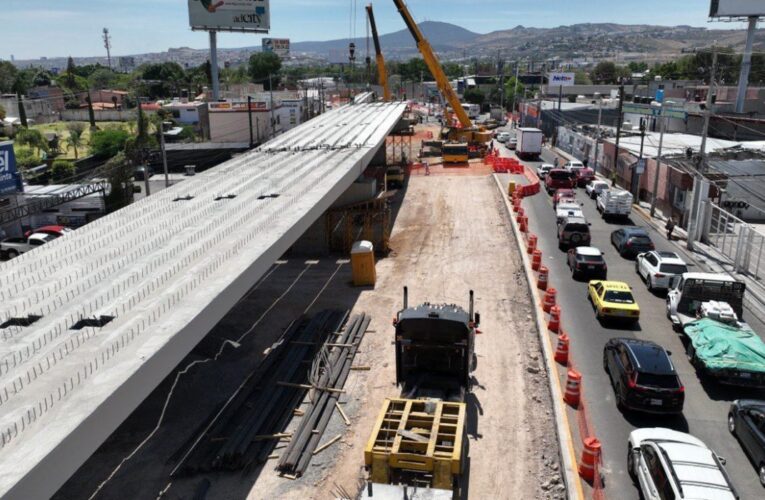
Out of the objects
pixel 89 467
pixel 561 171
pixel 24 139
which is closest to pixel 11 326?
pixel 89 467

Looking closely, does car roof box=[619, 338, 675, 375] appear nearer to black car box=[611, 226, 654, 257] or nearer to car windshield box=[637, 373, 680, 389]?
car windshield box=[637, 373, 680, 389]

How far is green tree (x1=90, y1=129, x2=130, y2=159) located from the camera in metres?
65.1

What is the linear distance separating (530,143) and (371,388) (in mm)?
47652

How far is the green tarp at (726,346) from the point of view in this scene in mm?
15977

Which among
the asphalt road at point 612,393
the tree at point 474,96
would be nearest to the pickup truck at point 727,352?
the asphalt road at point 612,393

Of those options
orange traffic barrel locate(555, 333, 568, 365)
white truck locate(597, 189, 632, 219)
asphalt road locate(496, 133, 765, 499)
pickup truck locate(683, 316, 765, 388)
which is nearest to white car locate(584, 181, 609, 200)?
white truck locate(597, 189, 632, 219)

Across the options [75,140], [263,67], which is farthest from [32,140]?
[263,67]

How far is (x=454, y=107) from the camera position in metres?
66.4

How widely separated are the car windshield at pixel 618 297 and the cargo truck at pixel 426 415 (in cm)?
644

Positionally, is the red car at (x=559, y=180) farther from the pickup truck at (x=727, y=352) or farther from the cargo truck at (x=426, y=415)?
the cargo truck at (x=426, y=415)

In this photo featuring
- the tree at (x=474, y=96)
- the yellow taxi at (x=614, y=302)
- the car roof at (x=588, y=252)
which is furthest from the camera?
the tree at (x=474, y=96)

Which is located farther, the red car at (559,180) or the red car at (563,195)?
the red car at (559,180)

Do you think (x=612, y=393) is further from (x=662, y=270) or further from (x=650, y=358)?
(x=662, y=270)

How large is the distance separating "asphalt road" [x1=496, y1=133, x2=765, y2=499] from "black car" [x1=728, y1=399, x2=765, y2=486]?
0.22 metres
